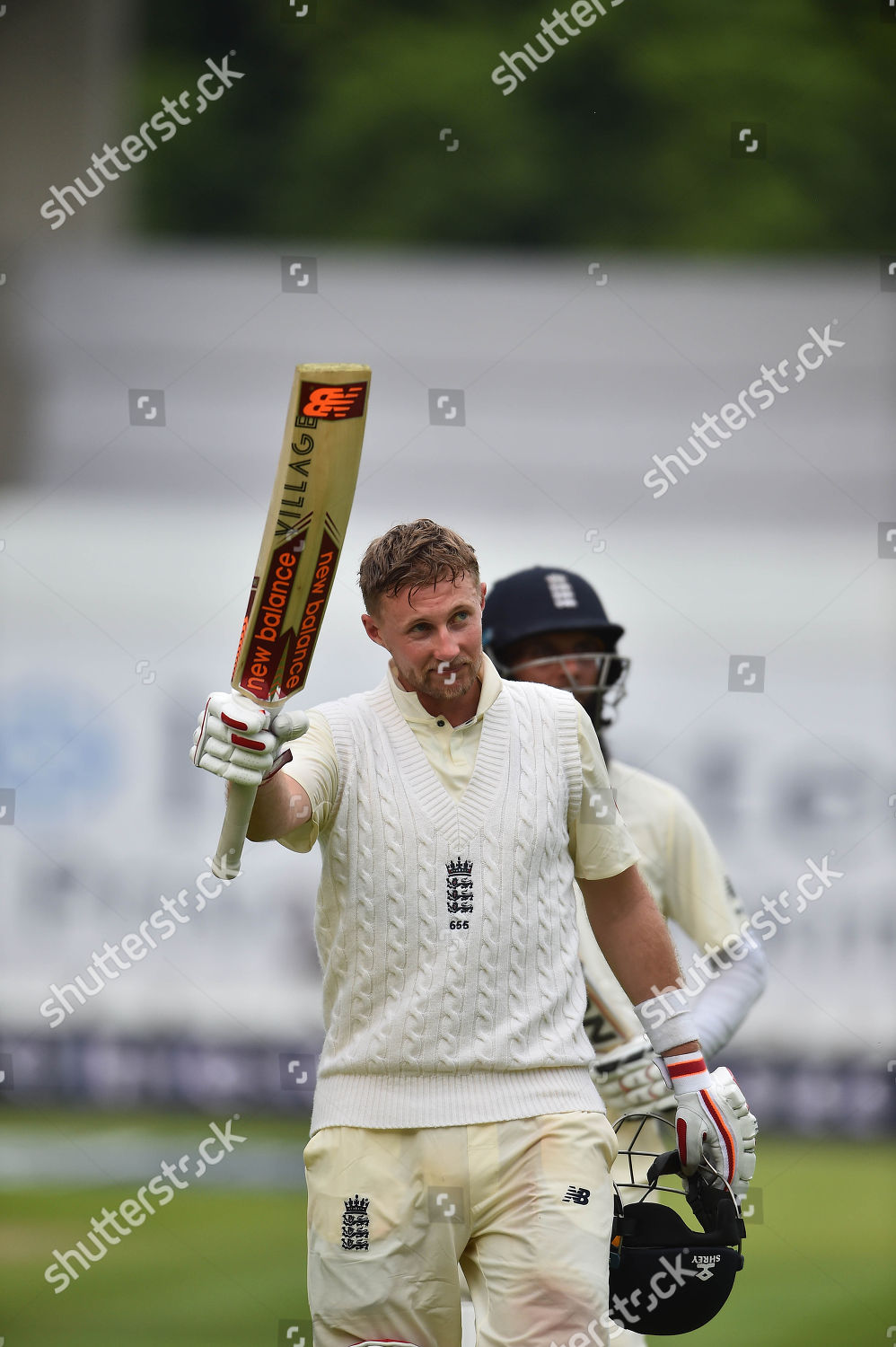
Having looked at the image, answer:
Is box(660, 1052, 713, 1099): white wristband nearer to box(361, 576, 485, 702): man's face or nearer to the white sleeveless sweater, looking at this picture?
the white sleeveless sweater

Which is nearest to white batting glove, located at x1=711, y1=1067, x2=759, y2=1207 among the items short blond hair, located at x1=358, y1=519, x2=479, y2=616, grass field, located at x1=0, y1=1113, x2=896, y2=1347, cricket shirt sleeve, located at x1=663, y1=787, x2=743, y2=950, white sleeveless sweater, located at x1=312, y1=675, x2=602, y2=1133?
white sleeveless sweater, located at x1=312, y1=675, x2=602, y2=1133

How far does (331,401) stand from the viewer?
2.14 metres

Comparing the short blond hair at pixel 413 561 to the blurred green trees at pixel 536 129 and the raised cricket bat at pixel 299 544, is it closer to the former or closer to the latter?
the raised cricket bat at pixel 299 544

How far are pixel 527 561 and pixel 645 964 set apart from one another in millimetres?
3950

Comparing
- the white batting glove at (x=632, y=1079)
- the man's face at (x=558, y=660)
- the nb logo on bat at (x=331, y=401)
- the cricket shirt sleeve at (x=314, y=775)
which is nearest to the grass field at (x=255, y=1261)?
the white batting glove at (x=632, y=1079)

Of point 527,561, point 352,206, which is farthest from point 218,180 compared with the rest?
point 527,561

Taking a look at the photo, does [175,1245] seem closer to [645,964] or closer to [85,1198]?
[85,1198]

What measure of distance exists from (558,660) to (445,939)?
1351 millimetres

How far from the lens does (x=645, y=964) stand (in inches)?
107

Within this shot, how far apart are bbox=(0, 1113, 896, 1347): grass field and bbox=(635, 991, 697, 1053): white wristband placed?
2601 mm

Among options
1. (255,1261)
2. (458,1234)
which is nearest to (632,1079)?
(458,1234)

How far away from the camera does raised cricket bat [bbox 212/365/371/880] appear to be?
84.8 inches

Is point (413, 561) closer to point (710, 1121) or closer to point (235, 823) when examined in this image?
point (235, 823)

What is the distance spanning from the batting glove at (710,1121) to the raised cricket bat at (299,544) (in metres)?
0.98
